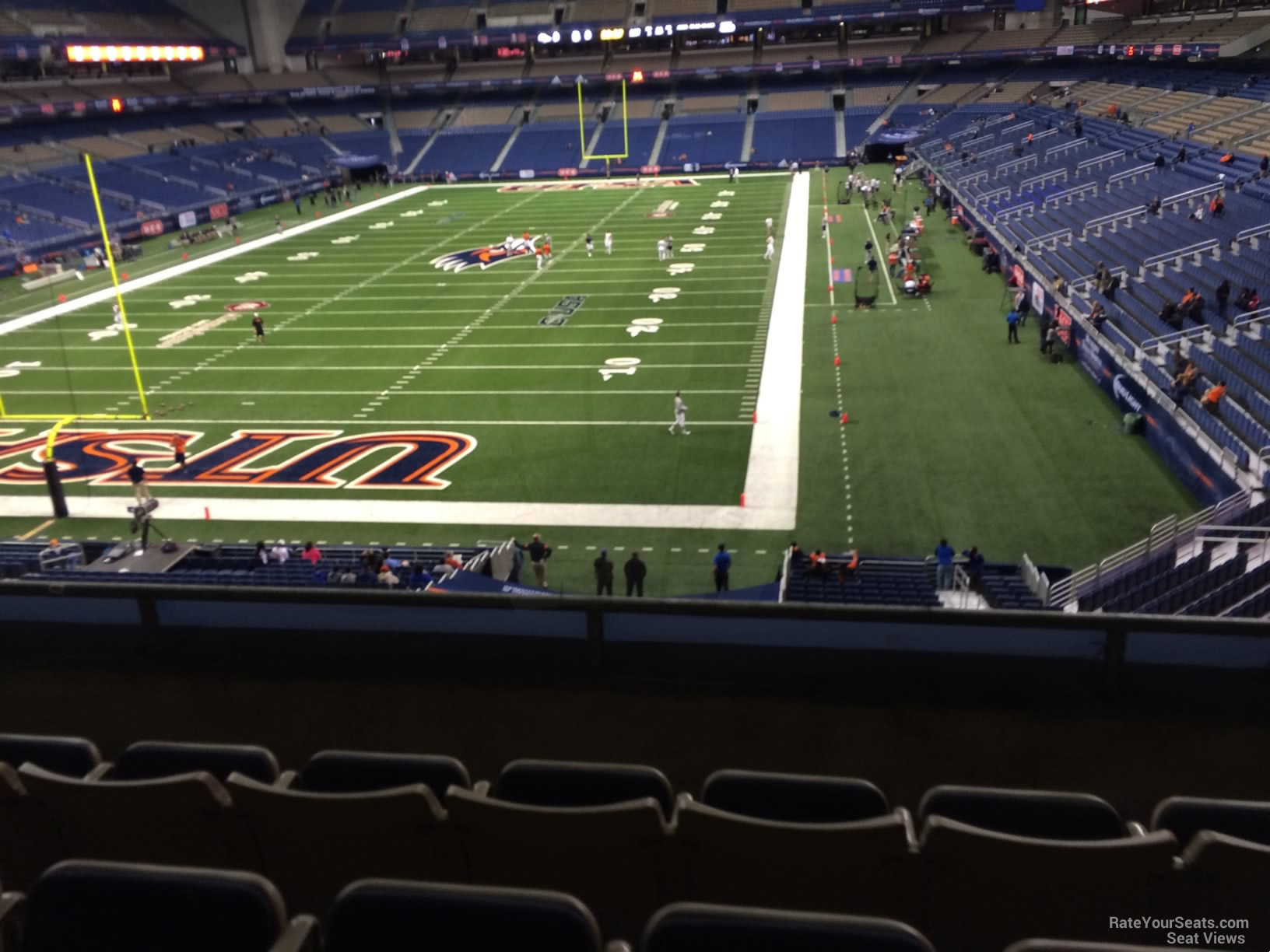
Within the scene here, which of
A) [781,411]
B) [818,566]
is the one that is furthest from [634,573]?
[781,411]

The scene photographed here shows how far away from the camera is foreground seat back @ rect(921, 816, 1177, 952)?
7.95ft

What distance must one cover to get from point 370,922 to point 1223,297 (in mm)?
18801

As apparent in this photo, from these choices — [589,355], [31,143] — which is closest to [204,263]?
[31,143]

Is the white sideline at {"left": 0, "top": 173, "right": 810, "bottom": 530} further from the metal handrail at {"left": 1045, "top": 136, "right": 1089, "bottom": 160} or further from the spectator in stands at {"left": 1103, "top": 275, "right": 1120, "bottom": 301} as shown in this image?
the metal handrail at {"left": 1045, "top": 136, "right": 1089, "bottom": 160}

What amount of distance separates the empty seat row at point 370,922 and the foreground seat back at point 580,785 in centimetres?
76

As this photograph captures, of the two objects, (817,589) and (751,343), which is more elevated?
(751,343)

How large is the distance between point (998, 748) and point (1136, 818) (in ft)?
1.77

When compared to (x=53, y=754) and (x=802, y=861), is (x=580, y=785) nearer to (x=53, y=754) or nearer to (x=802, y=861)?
(x=802, y=861)

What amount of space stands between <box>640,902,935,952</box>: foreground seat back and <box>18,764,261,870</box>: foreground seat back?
1457 millimetres

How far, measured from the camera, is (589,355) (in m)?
22.0

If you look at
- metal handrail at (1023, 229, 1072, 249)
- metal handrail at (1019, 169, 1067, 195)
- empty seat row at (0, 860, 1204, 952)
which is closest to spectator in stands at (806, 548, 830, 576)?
empty seat row at (0, 860, 1204, 952)

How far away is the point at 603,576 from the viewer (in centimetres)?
1162

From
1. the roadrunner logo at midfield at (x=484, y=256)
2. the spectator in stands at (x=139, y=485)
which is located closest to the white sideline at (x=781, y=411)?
the roadrunner logo at midfield at (x=484, y=256)

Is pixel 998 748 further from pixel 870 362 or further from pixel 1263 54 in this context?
pixel 1263 54
